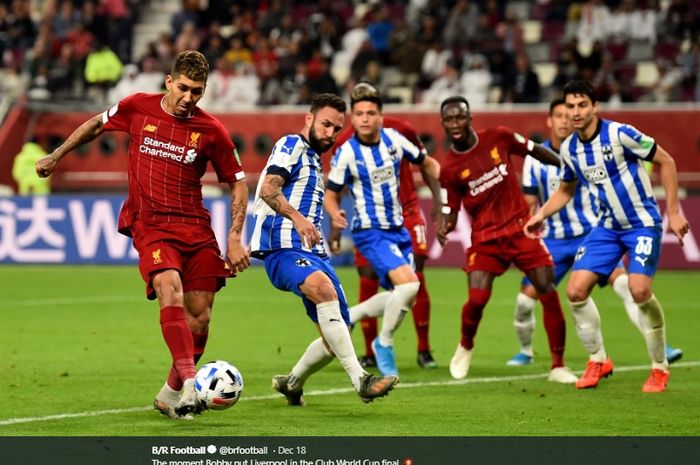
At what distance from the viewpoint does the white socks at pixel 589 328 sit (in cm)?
1057

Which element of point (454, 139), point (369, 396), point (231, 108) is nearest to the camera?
point (369, 396)

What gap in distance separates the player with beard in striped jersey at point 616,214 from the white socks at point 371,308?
1.77 m

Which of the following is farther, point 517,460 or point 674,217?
point 674,217

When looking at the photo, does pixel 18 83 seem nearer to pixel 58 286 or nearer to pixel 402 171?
pixel 58 286

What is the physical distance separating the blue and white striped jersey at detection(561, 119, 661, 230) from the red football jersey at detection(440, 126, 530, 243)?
0.91 metres

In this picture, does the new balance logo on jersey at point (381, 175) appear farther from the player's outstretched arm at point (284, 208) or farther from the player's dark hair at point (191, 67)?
the player's dark hair at point (191, 67)

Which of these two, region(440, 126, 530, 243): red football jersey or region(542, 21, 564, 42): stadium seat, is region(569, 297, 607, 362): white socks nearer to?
region(440, 126, 530, 243): red football jersey

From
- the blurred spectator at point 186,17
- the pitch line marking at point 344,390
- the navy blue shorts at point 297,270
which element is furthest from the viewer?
the blurred spectator at point 186,17

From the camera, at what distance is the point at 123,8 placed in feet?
103

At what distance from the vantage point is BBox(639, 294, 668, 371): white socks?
10.3 m

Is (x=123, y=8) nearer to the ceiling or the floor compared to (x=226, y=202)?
nearer to the ceiling

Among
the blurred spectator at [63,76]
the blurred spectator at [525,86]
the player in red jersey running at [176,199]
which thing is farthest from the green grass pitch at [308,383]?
the blurred spectator at [63,76]

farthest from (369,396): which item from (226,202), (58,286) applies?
(226,202)

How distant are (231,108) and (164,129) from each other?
1907cm
